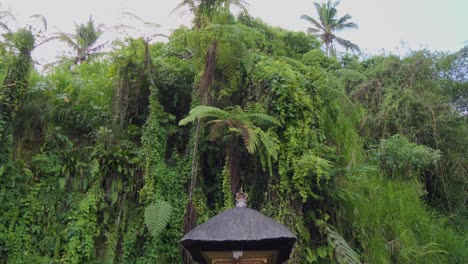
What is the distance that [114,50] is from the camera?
302 inches

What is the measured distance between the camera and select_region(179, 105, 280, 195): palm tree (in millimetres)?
5726

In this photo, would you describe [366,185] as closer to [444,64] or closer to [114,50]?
[114,50]

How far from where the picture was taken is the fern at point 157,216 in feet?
18.0

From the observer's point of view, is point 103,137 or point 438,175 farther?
point 438,175

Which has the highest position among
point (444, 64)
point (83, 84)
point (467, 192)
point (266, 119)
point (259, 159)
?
point (444, 64)

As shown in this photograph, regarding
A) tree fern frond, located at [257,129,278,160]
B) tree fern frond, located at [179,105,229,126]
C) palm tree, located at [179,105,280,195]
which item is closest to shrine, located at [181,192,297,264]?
palm tree, located at [179,105,280,195]

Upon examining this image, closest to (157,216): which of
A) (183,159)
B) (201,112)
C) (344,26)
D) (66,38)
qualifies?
(183,159)

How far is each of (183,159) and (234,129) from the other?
1233 mm

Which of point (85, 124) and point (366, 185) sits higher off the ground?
point (85, 124)

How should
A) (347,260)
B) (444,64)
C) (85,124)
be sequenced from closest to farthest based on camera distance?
(347,260) < (85,124) < (444,64)

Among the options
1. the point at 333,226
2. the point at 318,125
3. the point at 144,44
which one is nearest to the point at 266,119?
the point at 318,125

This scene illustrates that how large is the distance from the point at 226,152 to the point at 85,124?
2.39 meters

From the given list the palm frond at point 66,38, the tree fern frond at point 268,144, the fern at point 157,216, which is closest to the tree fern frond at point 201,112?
the tree fern frond at point 268,144

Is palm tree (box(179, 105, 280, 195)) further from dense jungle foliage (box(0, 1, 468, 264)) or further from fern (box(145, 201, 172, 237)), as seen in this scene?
fern (box(145, 201, 172, 237))
